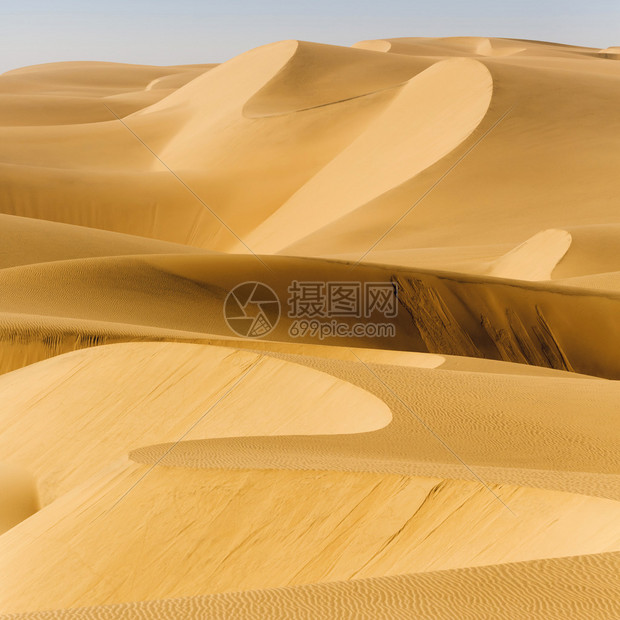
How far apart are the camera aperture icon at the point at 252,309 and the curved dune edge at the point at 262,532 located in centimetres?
788

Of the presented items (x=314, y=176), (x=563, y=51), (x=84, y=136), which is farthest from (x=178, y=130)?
(x=563, y=51)

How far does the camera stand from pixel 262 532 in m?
4.82

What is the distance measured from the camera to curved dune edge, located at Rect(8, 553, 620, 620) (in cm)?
242

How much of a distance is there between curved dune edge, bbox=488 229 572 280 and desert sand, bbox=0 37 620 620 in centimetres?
5

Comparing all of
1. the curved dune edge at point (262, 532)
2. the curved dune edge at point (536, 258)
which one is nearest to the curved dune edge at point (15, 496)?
the curved dune edge at point (262, 532)

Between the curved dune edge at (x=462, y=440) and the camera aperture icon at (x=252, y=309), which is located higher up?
the curved dune edge at (x=462, y=440)

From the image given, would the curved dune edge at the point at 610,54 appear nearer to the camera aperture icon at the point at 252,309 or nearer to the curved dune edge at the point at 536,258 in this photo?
the curved dune edge at the point at 536,258

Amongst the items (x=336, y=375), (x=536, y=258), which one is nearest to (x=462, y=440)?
(x=336, y=375)

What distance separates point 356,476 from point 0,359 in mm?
7594

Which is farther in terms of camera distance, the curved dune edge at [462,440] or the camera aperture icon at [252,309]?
the camera aperture icon at [252,309]

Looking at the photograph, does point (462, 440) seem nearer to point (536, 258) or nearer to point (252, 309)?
point (252, 309)

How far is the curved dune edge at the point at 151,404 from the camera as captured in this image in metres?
7.39

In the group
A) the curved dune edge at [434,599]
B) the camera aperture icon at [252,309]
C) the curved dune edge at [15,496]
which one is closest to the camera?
the curved dune edge at [434,599]

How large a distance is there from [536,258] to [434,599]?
54.8 feet
